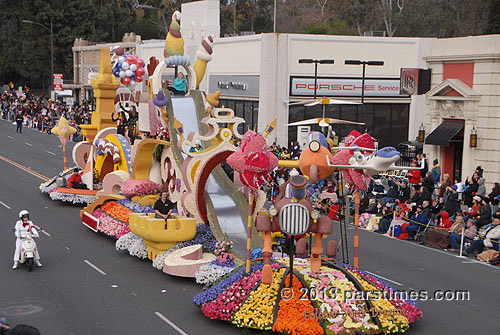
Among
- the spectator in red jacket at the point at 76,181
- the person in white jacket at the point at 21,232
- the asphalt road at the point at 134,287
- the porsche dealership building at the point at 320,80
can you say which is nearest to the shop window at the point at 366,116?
the porsche dealership building at the point at 320,80

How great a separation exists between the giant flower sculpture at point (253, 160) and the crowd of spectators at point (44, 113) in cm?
3791

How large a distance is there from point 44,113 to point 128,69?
35.0 m

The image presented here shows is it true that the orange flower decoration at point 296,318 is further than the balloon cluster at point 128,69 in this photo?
No

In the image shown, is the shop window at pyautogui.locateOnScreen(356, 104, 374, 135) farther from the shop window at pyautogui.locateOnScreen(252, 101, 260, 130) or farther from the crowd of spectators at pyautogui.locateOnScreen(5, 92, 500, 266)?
the crowd of spectators at pyautogui.locateOnScreen(5, 92, 500, 266)

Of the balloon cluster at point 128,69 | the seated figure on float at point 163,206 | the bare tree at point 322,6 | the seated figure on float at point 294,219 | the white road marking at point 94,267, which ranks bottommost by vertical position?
the white road marking at point 94,267

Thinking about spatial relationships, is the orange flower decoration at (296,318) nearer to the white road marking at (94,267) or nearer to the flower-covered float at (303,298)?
the flower-covered float at (303,298)

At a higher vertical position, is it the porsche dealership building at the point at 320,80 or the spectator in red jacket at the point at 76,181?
the porsche dealership building at the point at 320,80

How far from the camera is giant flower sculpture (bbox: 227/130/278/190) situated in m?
14.1

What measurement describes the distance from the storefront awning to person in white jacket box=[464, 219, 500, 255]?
30.1 feet

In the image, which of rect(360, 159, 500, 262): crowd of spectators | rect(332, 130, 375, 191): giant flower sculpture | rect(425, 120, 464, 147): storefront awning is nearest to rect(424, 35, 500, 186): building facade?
rect(425, 120, 464, 147): storefront awning

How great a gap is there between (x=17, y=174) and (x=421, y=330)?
25597 mm

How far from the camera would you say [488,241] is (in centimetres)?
1878

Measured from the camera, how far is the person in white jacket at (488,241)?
61.1 ft

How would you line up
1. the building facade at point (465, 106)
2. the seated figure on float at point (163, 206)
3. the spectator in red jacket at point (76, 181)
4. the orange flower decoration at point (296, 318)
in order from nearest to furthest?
1. the orange flower decoration at point (296, 318)
2. the seated figure on float at point (163, 206)
3. the building facade at point (465, 106)
4. the spectator in red jacket at point (76, 181)
